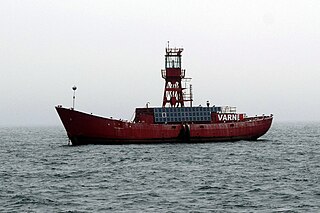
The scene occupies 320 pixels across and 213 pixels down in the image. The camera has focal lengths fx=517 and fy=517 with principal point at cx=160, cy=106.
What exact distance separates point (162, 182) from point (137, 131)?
2851 cm

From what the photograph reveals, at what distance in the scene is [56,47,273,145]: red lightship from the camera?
58719 millimetres

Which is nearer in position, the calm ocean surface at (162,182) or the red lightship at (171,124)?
the calm ocean surface at (162,182)

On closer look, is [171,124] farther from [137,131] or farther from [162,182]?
[162,182]

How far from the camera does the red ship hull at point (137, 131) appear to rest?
58406 millimetres

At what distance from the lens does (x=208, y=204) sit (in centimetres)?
2583

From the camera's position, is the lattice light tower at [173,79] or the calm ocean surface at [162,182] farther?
the lattice light tower at [173,79]

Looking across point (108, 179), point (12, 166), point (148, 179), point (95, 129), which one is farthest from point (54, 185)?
point (95, 129)

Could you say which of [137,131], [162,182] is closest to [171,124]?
[137,131]

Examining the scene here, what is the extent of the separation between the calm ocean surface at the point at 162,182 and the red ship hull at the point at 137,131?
6.35 metres

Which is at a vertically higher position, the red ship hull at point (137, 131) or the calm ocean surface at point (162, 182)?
the red ship hull at point (137, 131)

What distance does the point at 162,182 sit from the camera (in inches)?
Answer: 1276

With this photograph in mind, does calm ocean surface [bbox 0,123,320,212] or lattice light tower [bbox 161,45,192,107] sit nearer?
calm ocean surface [bbox 0,123,320,212]

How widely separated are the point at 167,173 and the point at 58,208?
13.1 m

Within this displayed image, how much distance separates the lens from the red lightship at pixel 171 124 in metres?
58.7
